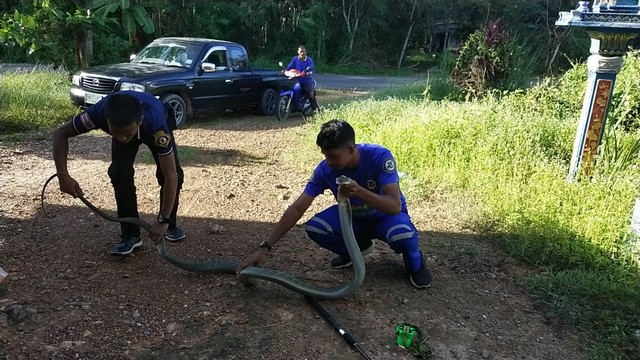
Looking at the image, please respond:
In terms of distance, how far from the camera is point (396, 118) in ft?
24.7

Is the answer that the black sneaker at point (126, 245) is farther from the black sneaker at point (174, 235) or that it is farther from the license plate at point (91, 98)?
the license plate at point (91, 98)

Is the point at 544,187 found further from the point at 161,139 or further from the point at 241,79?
the point at 241,79

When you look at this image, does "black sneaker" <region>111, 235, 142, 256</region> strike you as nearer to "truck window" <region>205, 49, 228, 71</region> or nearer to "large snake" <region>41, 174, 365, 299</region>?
"large snake" <region>41, 174, 365, 299</region>

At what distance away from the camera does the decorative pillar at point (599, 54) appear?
4.77 m

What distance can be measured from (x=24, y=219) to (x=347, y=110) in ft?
16.7

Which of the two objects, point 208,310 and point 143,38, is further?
point 143,38

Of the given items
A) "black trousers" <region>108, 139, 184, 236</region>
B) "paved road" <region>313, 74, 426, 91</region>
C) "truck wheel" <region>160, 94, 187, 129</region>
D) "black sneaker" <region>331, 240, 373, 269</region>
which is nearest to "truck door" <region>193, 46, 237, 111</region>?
"truck wheel" <region>160, 94, 187, 129</region>

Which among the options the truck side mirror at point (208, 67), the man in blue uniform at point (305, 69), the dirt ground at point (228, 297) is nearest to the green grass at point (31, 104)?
the truck side mirror at point (208, 67)

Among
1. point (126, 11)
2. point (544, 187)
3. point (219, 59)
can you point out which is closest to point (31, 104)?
point (219, 59)

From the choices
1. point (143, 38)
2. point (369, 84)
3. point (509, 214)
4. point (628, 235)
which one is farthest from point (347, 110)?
point (143, 38)

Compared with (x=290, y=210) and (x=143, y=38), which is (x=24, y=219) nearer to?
(x=290, y=210)

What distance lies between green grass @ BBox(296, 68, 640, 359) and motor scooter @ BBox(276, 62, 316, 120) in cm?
249

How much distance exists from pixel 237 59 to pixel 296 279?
→ 7871mm

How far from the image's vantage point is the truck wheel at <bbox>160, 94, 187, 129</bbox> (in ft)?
28.2
